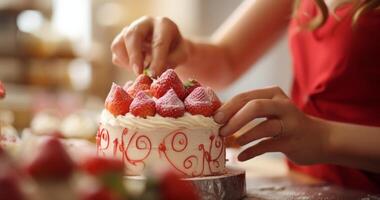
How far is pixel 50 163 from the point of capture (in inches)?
22.9

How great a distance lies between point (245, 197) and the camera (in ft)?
4.38

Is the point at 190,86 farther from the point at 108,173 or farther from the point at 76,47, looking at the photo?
the point at 76,47

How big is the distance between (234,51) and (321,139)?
67 centimetres

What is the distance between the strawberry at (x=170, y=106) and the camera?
1249mm

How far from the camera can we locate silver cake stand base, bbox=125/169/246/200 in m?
1.21

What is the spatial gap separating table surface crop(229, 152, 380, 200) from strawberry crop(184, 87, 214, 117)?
0.63 feet

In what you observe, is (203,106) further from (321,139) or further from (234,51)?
(234,51)

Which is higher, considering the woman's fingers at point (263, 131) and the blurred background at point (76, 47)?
the blurred background at point (76, 47)

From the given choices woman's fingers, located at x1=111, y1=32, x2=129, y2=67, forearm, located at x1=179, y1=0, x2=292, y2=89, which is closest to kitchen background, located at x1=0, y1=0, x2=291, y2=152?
forearm, located at x1=179, y1=0, x2=292, y2=89

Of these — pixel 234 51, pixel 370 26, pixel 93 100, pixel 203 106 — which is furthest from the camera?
pixel 93 100

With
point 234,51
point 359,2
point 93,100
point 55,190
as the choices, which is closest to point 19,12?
point 93,100

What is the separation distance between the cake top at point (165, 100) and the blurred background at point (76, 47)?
2642 mm

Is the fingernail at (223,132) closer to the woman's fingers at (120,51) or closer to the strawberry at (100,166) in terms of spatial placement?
the woman's fingers at (120,51)

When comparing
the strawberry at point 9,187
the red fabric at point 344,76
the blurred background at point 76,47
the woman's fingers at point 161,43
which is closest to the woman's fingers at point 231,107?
the woman's fingers at point 161,43
